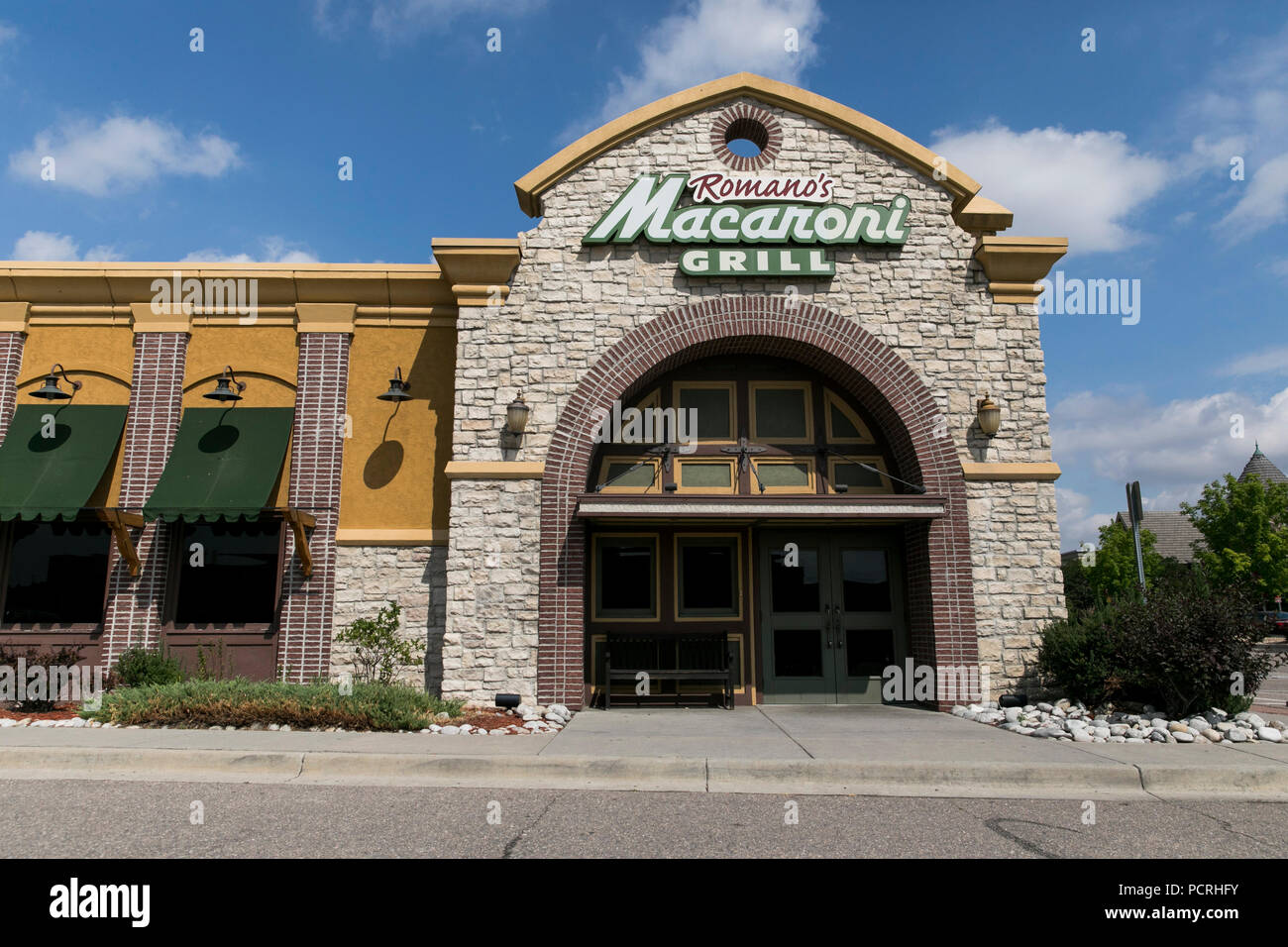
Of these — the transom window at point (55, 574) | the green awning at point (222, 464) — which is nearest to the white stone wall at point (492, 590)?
the green awning at point (222, 464)

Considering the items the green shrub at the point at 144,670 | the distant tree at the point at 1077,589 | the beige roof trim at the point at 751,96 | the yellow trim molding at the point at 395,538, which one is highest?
the beige roof trim at the point at 751,96

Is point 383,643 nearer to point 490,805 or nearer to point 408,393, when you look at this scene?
point 408,393

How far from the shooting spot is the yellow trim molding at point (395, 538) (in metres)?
11.2

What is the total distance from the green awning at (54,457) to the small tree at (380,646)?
13.0ft

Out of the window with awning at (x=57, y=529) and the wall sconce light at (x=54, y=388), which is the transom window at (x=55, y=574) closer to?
the window with awning at (x=57, y=529)

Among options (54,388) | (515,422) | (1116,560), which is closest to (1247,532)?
(1116,560)

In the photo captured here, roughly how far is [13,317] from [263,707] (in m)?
8.05

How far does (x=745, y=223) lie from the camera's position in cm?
1127

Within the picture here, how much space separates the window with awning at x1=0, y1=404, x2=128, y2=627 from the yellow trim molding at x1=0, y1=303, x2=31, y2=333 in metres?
1.40

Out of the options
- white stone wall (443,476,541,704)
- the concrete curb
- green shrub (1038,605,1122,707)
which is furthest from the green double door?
the concrete curb

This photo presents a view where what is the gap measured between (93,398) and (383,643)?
19.7ft

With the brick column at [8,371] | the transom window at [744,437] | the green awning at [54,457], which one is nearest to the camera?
the green awning at [54,457]

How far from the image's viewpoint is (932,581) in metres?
10.5
